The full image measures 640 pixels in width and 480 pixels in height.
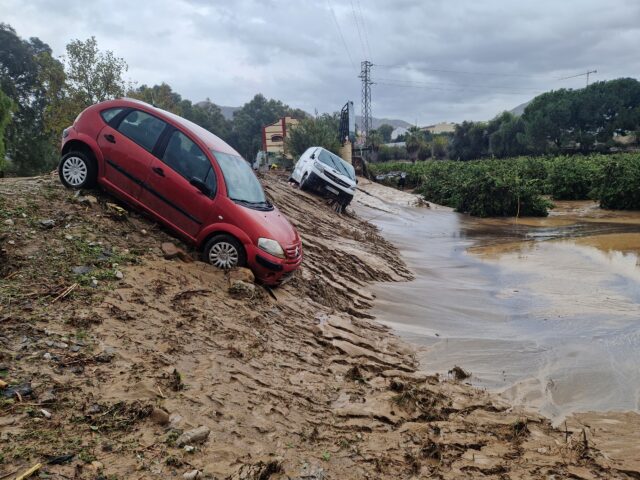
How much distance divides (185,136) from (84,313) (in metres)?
3.38

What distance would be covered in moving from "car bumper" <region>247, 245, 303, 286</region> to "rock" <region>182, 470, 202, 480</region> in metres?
3.74

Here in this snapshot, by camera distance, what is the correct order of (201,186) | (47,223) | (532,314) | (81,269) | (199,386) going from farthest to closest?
(532,314) → (201,186) → (47,223) → (81,269) → (199,386)

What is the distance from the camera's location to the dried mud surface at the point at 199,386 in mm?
2998

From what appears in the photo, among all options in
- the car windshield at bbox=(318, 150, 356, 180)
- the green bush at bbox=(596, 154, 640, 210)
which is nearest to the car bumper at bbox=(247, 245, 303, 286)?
the car windshield at bbox=(318, 150, 356, 180)

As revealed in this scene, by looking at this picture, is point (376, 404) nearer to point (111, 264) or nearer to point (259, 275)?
point (259, 275)

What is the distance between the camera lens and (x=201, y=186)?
6566 mm

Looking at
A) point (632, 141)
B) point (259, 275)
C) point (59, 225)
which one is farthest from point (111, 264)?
point (632, 141)

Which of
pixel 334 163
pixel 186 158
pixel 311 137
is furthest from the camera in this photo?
pixel 311 137

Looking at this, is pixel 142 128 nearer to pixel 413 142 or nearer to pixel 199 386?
pixel 199 386

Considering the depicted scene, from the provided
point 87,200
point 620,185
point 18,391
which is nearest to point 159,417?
point 18,391

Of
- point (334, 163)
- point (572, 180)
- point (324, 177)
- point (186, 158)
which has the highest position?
point (572, 180)

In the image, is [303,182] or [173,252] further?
[303,182]

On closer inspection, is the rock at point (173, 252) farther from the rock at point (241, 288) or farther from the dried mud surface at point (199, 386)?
the rock at point (241, 288)

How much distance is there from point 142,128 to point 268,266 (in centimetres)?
288
